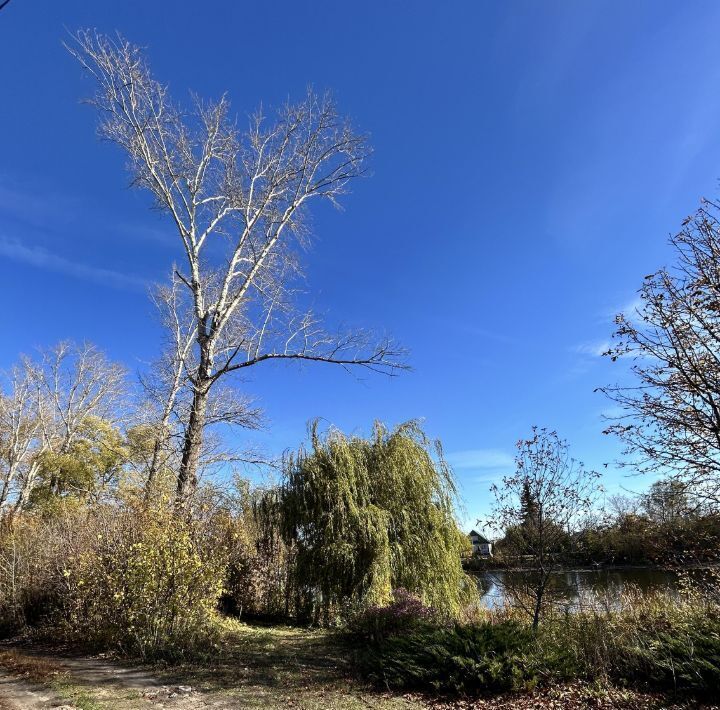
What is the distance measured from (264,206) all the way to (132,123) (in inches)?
136

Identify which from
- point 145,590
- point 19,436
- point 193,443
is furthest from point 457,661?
point 19,436

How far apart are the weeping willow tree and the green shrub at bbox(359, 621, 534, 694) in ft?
11.7

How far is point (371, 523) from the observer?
996 cm

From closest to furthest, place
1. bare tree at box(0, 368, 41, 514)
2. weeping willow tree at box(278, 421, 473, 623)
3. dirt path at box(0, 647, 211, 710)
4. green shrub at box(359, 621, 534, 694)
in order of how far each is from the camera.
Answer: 1. dirt path at box(0, 647, 211, 710)
2. green shrub at box(359, 621, 534, 694)
3. weeping willow tree at box(278, 421, 473, 623)
4. bare tree at box(0, 368, 41, 514)

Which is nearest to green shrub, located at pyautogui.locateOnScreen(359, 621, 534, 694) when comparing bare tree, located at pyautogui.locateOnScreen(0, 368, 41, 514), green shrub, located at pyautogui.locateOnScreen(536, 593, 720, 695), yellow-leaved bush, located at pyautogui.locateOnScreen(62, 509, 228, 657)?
green shrub, located at pyautogui.locateOnScreen(536, 593, 720, 695)

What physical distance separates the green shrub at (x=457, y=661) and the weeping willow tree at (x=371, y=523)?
3553mm

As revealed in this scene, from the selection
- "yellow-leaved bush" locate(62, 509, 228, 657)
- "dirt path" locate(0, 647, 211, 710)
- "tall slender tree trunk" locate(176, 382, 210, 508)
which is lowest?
"dirt path" locate(0, 647, 211, 710)

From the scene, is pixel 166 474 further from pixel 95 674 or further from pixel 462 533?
pixel 462 533

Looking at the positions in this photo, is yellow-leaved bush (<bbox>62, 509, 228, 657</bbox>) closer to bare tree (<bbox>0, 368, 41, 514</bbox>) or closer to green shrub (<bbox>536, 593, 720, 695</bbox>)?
green shrub (<bbox>536, 593, 720, 695</bbox>)

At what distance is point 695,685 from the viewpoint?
4.66 m

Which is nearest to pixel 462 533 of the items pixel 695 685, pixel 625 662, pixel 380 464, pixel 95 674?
pixel 380 464

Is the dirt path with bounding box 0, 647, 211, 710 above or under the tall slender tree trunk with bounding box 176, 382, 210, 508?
under

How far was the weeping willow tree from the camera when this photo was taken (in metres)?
9.85

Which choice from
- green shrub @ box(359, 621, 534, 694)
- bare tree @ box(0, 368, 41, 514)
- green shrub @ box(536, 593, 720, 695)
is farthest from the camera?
bare tree @ box(0, 368, 41, 514)
